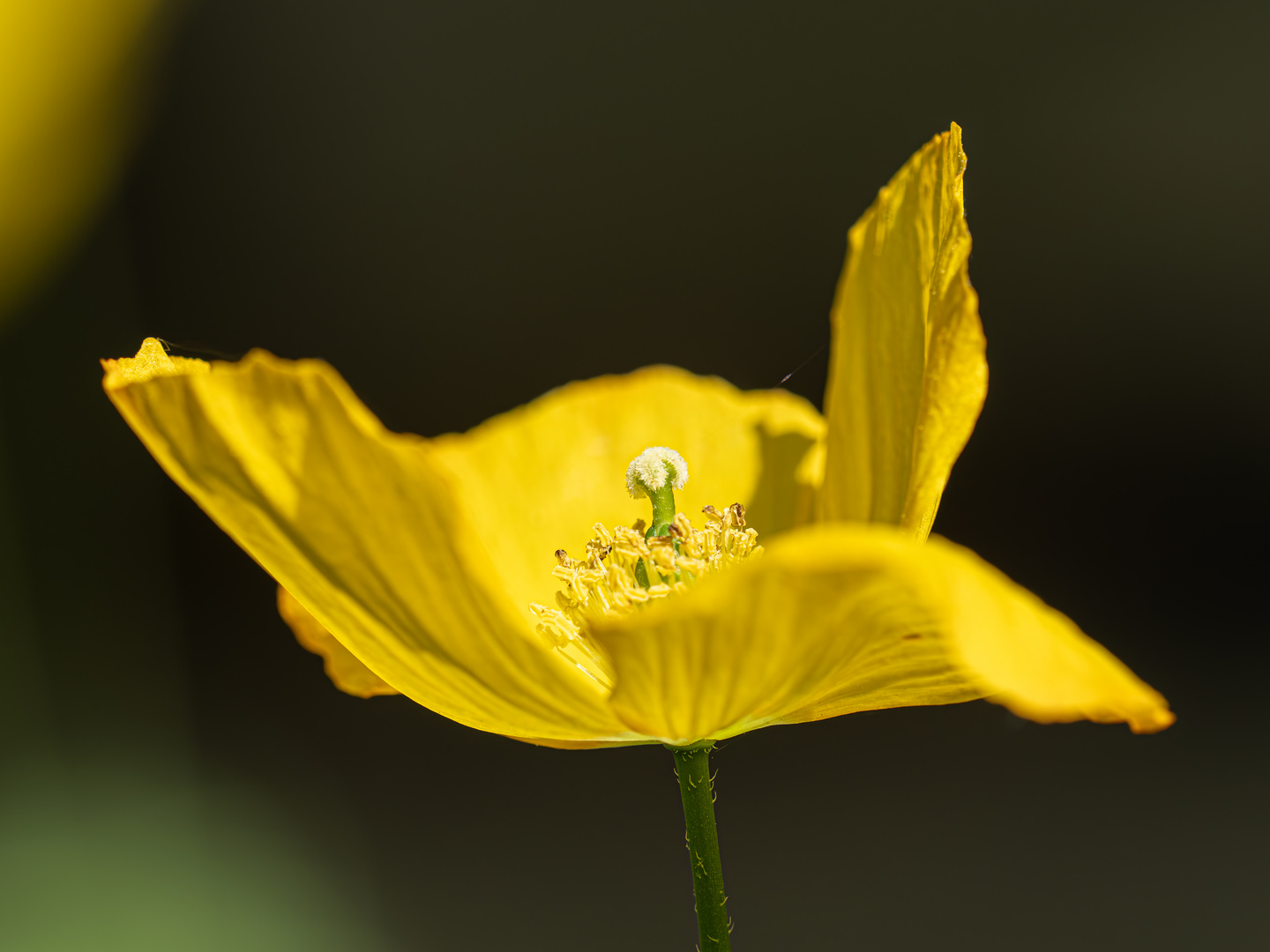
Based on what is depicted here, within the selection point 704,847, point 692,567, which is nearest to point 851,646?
point 704,847

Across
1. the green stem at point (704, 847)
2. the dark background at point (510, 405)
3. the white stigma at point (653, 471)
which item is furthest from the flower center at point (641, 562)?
the dark background at point (510, 405)

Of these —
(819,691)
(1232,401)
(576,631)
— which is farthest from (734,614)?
(1232,401)

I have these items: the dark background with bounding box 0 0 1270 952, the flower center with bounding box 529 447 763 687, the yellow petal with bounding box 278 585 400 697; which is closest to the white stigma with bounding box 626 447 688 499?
the flower center with bounding box 529 447 763 687

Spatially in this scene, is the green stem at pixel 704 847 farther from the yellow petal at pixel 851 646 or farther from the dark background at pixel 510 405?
the dark background at pixel 510 405

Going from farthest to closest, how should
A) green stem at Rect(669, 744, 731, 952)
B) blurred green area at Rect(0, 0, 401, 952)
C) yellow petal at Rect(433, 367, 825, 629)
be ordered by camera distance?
1. blurred green area at Rect(0, 0, 401, 952)
2. yellow petal at Rect(433, 367, 825, 629)
3. green stem at Rect(669, 744, 731, 952)

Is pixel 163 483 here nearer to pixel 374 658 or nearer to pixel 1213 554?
pixel 374 658

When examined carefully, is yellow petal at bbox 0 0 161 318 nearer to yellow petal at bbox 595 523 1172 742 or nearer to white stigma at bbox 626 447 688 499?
white stigma at bbox 626 447 688 499

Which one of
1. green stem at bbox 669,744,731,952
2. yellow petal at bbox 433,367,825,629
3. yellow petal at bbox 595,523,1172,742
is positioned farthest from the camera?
yellow petal at bbox 433,367,825,629

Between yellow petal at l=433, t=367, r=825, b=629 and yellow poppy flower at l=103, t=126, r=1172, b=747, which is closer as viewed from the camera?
yellow poppy flower at l=103, t=126, r=1172, b=747
